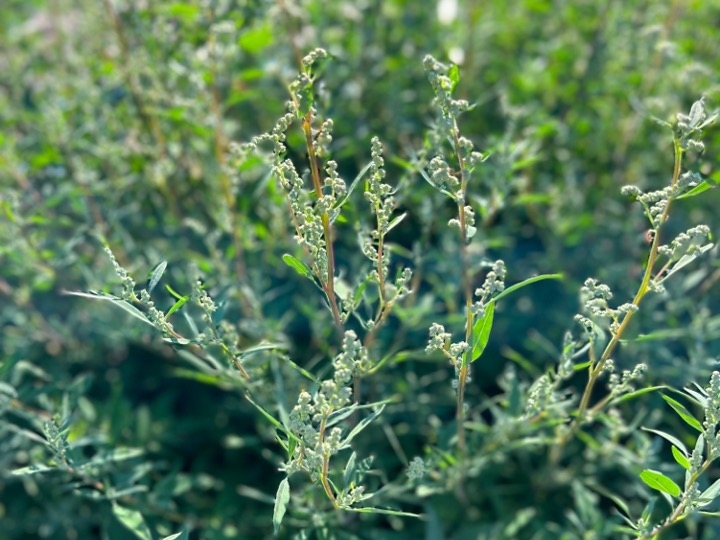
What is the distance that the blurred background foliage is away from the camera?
2078 mm

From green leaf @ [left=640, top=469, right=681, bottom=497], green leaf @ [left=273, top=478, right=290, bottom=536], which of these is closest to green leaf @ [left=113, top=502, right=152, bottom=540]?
green leaf @ [left=273, top=478, right=290, bottom=536]

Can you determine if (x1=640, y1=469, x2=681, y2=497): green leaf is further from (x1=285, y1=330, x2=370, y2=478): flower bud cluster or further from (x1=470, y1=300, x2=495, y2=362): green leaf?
(x1=285, y1=330, x2=370, y2=478): flower bud cluster

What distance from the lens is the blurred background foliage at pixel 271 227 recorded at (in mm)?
2078

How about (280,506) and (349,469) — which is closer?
(280,506)

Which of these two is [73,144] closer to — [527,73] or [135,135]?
[135,135]

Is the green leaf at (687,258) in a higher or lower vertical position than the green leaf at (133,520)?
higher

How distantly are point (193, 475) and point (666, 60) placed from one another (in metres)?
2.26

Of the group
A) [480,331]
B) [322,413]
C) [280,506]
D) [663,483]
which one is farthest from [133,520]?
[663,483]

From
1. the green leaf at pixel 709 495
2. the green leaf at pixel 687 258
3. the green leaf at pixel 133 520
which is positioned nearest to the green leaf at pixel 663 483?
the green leaf at pixel 709 495

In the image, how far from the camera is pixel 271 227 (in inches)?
93.3

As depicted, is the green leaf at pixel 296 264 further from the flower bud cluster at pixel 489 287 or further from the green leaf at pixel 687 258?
the green leaf at pixel 687 258

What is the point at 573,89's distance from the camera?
115 inches

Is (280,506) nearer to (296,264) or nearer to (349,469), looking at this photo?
(349,469)

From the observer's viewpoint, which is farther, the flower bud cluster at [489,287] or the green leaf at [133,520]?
the green leaf at [133,520]
